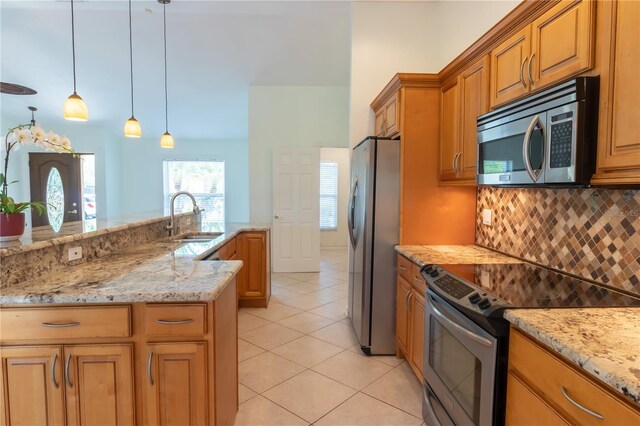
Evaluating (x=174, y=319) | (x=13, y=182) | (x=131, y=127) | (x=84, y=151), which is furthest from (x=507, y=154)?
(x=84, y=151)

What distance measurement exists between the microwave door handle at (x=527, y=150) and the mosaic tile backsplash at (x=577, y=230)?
1.23ft

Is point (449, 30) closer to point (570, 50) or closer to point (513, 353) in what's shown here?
point (570, 50)

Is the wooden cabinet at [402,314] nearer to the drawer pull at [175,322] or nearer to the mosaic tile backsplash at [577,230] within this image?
the mosaic tile backsplash at [577,230]

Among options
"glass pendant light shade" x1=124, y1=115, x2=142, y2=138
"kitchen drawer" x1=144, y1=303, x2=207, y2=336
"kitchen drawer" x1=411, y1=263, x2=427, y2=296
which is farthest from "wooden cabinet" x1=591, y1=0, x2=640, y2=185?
"glass pendant light shade" x1=124, y1=115, x2=142, y2=138

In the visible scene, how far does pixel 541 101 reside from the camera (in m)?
1.55

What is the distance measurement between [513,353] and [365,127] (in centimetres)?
266

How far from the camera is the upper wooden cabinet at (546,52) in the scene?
1383mm

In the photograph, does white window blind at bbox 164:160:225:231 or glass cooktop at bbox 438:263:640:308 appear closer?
glass cooktop at bbox 438:263:640:308

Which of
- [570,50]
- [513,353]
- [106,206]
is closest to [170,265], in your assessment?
[513,353]

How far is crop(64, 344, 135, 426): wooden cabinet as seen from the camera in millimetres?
1453

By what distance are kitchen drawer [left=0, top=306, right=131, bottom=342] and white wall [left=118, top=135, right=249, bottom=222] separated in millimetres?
6958

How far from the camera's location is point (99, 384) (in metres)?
1.47

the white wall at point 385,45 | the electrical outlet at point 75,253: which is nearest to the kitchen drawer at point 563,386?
the electrical outlet at point 75,253

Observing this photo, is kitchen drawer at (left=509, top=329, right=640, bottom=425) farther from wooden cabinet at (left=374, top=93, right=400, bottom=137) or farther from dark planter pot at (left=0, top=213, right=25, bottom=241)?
dark planter pot at (left=0, top=213, right=25, bottom=241)
